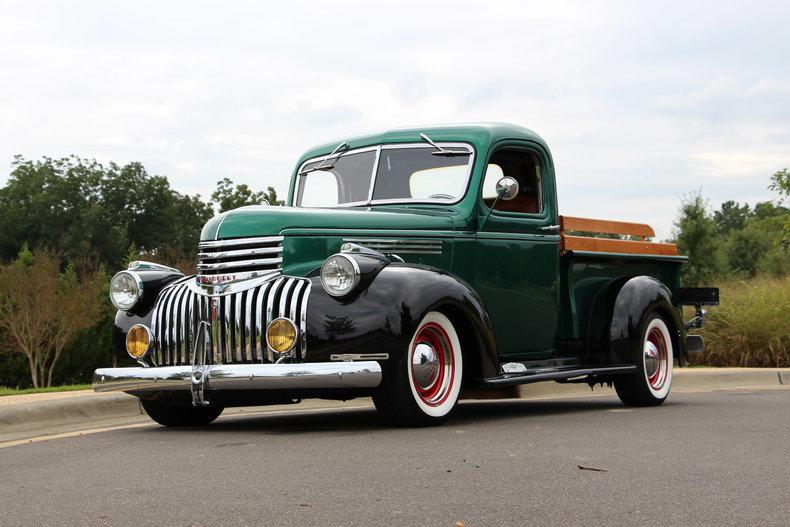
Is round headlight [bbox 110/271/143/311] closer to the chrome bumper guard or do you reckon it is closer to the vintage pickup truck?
the vintage pickup truck

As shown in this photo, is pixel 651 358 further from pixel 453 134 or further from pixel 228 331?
pixel 228 331

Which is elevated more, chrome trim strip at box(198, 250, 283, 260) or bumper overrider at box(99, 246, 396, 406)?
chrome trim strip at box(198, 250, 283, 260)

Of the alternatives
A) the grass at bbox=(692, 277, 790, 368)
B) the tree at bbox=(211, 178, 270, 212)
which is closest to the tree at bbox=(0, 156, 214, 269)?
the tree at bbox=(211, 178, 270, 212)

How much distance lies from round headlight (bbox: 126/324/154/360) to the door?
2.50m

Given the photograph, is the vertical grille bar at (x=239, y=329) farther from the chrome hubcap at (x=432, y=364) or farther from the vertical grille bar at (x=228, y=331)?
the chrome hubcap at (x=432, y=364)

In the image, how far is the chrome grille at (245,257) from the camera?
25.2 ft

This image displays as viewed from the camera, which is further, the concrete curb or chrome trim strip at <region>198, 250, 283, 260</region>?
the concrete curb

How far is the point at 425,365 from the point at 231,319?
1.32m

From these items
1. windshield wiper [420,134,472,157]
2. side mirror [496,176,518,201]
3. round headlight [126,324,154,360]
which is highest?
windshield wiper [420,134,472,157]

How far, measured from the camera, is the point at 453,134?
9.23 m

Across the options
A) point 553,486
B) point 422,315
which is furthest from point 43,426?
point 553,486

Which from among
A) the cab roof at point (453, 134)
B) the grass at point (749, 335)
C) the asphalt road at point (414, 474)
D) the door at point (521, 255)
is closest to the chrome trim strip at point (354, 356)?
the asphalt road at point (414, 474)

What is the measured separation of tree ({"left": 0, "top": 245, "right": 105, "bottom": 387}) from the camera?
83.9 ft

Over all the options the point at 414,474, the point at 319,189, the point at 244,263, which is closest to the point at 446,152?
the point at 319,189
